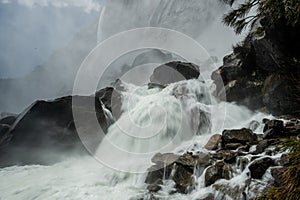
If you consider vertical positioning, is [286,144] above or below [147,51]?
below

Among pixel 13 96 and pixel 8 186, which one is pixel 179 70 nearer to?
pixel 8 186

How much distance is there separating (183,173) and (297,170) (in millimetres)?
6835

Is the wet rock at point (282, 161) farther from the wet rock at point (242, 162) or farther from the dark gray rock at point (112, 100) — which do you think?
the dark gray rock at point (112, 100)

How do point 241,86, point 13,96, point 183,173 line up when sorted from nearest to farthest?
point 183,173 < point 241,86 < point 13,96

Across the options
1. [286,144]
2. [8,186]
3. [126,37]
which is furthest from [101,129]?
[126,37]

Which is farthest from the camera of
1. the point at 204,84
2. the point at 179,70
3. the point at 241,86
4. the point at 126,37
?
the point at 126,37

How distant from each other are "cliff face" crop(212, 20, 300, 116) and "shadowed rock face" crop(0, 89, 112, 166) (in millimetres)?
8533

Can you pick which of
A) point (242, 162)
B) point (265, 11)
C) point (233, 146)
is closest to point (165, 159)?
point (233, 146)

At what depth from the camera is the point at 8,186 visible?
11.9 metres

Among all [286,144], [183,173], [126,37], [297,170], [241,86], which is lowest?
[183,173]

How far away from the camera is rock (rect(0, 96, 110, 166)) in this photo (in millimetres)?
16828

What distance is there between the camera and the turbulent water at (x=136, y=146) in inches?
388

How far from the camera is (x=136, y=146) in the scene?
1405 centimetres

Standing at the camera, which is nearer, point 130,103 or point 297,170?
point 297,170
